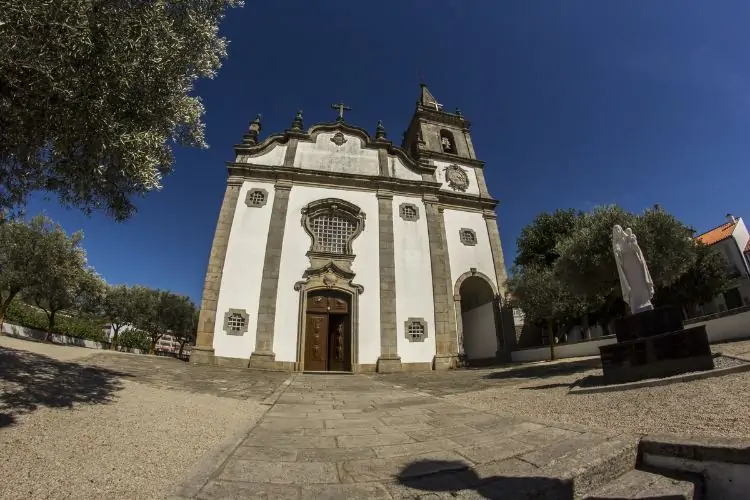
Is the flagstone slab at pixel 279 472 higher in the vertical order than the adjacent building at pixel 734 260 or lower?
lower

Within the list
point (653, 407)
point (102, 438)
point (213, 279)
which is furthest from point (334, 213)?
point (653, 407)

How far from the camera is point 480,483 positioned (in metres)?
2.47

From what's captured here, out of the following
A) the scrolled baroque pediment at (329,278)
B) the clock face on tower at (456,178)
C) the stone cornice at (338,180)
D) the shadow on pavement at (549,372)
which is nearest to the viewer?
the shadow on pavement at (549,372)

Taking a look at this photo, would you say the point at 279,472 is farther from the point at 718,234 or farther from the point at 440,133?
the point at 718,234

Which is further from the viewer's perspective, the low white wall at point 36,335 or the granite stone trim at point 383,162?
the low white wall at point 36,335

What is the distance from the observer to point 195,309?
34.3m

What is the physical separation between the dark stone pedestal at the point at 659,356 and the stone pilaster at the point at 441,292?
8.68 metres

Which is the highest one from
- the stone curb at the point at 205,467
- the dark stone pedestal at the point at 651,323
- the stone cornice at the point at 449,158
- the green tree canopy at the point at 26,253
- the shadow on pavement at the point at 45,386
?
the stone cornice at the point at 449,158

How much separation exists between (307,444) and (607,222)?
12599 millimetres

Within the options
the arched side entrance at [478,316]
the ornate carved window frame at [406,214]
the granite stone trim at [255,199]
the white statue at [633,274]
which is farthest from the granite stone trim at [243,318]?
the white statue at [633,274]

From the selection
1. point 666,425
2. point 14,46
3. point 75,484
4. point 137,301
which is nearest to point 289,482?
point 75,484

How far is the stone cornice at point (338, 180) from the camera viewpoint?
16847mm

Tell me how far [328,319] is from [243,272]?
439 centimetres

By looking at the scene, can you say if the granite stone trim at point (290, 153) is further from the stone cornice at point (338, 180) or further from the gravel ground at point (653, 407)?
the gravel ground at point (653, 407)
